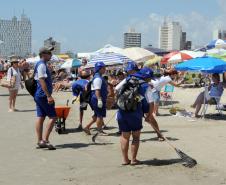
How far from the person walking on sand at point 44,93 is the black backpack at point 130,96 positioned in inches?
64.3

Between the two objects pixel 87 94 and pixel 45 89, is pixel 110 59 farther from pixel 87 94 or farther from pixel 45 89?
pixel 45 89

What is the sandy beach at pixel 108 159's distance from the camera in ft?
20.4

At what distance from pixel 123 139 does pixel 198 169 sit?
1.16 m

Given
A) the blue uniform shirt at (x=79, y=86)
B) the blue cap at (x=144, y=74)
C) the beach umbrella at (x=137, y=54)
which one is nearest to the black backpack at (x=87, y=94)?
the blue uniform shirt at (x=79, y=86)

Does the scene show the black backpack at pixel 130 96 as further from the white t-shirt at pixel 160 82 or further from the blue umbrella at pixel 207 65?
the blue umbrella at pixel 207 65

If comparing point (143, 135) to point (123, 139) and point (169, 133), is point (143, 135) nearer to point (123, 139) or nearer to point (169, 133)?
point (169, 133)

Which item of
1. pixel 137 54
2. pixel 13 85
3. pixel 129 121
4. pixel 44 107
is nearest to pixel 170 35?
pixel 137 54

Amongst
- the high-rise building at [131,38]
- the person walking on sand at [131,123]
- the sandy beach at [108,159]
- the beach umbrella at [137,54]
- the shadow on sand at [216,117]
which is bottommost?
the sandy beach at [108,159]

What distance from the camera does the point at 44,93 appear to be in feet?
26.8

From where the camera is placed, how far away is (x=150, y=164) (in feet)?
23.3

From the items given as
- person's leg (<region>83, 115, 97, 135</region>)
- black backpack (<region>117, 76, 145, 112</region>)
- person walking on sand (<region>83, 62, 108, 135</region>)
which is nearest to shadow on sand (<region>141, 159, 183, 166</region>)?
black backpack (<region>117, 76, 145, 112</region>)

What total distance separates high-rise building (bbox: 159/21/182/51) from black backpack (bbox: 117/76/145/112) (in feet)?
603

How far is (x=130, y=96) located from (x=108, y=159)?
1213 millimetres

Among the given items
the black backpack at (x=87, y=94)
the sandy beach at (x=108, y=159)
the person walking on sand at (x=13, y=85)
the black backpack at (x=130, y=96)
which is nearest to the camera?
the sandy beach at (x=108, y=159)
